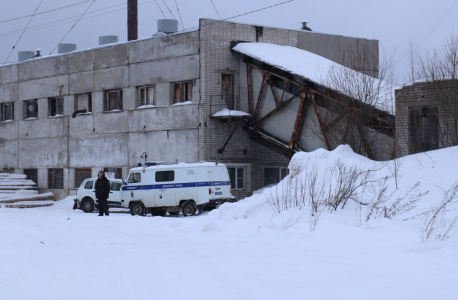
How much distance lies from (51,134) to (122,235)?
74.3 ft

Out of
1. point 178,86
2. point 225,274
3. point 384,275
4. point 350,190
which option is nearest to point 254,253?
point 225,274

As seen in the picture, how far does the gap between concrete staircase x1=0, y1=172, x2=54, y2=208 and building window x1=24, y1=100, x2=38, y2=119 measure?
3876 millimetres

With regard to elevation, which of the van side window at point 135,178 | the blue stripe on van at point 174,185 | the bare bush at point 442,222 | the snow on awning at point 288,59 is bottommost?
the bare bush at point 442,222

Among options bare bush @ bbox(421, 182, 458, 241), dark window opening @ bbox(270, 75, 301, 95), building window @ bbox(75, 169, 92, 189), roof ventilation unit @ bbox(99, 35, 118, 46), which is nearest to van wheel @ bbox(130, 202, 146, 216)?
dark window opening @ bbox(270, 75, 301, 95)

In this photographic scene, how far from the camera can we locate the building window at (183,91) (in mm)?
28016

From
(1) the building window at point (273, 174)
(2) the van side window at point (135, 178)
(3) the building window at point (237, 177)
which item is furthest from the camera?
(1) the building window at point (273, 174)

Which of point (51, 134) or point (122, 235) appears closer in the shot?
point (122, 235)

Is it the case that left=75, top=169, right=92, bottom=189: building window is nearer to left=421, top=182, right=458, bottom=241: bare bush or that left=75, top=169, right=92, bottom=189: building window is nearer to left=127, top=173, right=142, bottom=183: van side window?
left=127, top=173, right=142, bottom=183: van side window

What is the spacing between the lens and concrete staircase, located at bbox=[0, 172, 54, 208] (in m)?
31.8

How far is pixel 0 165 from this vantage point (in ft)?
125

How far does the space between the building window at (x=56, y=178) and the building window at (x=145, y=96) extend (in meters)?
8.02

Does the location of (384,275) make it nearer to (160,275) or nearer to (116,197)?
(160,275)

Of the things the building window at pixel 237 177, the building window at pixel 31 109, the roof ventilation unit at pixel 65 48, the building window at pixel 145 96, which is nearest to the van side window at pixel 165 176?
the building window at pixel 237 177

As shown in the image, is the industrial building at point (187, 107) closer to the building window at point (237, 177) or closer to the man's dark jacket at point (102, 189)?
the building window at point (237, 177)
